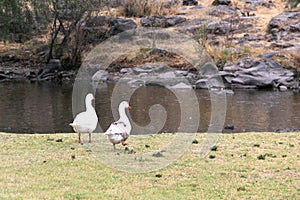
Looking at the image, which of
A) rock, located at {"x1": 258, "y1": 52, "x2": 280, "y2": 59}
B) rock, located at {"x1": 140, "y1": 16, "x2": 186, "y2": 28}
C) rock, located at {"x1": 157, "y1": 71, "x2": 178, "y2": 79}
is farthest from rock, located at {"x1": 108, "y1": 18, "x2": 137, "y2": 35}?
rock, located at {"x1": 258, "y1": 52, "x2": 280, "y2": 59}

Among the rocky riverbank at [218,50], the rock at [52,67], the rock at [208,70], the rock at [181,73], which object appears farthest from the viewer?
the rock at [52,67]

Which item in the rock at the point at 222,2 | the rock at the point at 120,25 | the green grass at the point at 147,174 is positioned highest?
the green grass at the point at 147,174

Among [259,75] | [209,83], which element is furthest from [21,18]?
[259,75]

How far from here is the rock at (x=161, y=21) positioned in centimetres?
3444

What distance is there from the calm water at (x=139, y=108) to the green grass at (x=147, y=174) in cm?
544

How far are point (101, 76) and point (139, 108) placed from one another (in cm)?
911

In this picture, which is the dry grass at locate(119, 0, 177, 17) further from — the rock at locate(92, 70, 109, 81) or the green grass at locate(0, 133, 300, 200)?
the green grass at locate(0, 133, 300, 200)

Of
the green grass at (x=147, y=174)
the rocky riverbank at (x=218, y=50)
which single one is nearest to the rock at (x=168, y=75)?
the rocky riverbank at (x=218, y=50)

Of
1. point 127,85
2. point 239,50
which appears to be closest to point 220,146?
point 127,85

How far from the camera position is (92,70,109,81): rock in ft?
93.5

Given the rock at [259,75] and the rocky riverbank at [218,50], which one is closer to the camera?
the rock at [259,75]

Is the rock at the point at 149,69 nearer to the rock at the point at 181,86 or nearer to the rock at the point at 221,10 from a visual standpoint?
the rock at the point at 181,86

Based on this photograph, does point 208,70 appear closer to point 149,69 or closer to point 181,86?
point 181,86

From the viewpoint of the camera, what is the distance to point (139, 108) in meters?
20.0
